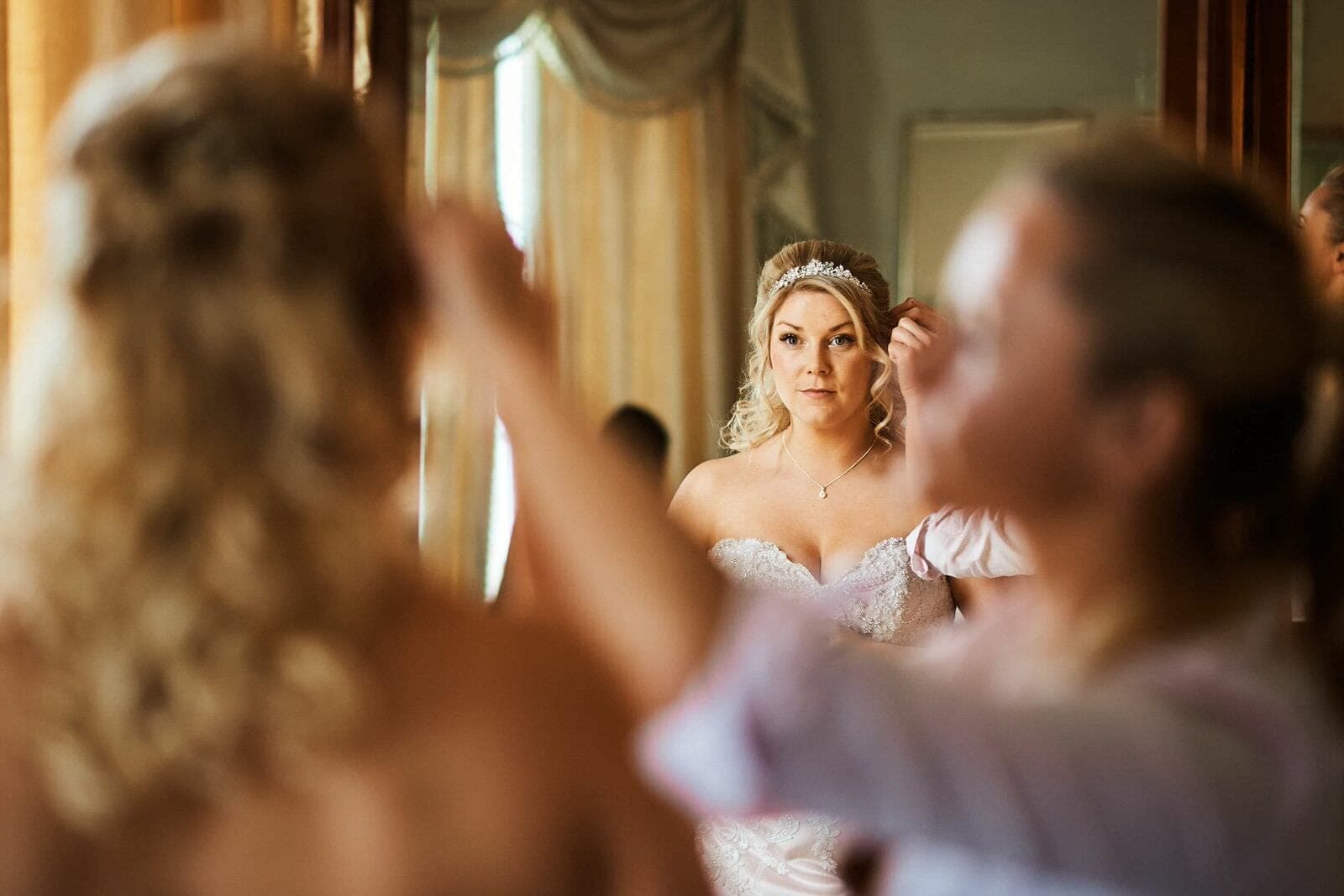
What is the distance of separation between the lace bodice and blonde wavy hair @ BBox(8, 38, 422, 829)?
2.77ft

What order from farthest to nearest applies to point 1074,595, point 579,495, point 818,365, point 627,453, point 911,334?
point 818,365 < point 911,334 < point 627,453 < point 1074,595 < point 579,495

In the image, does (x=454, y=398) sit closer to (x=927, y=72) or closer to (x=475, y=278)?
(x=927, y=72)

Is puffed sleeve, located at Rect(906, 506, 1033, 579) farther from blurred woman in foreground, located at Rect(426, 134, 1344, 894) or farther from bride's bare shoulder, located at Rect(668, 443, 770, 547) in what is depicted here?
blurred woman in foreground, located at Rect(426, 134, 1344, 894)

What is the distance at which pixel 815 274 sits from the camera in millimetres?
1288

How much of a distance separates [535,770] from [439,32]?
93 centimetres

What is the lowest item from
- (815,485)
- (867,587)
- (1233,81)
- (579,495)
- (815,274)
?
(867,587)

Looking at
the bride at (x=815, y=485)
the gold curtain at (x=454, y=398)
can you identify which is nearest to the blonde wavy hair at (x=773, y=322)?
the bride at (x=815, y=485)

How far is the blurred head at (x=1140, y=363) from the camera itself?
57cm

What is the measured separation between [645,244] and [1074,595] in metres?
0.72

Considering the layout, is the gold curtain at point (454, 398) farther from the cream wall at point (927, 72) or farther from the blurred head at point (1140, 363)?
the blurred head at point (1140, 363)

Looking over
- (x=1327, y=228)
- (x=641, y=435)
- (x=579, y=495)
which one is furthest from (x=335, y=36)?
(x=1327, y=228)

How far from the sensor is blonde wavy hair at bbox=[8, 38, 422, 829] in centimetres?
57

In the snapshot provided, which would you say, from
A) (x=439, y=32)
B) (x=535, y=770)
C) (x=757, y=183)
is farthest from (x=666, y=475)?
(x=535, y=770)

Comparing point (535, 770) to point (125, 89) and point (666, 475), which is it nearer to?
point (125, 89)
